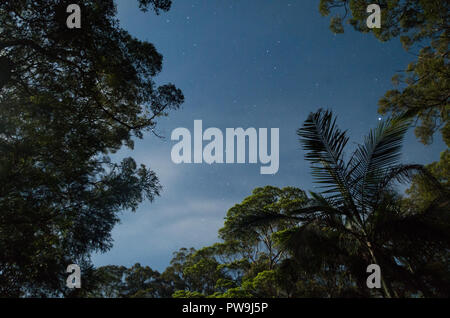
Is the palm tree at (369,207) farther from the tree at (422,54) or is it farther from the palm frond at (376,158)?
the tree at (422,54)

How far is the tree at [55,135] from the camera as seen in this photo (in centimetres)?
494

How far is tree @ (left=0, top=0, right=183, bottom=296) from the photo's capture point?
16.2ft

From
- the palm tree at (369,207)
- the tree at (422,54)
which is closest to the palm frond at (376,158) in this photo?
the palm tree at (369,207)

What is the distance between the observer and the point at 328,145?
455cm

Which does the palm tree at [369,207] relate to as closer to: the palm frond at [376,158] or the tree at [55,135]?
the palm frond at [376,158]

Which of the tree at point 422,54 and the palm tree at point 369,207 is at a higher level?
the tree at point 422,54

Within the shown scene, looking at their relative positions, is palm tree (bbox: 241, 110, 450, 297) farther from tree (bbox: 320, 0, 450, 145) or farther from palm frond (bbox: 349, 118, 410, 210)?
tree (bbox: 320, 0, 450, 145)

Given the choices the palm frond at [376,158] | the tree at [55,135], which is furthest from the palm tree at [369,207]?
the tree at [55,135]

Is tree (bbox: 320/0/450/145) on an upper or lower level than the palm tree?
upper

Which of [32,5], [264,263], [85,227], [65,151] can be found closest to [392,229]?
[85,227]

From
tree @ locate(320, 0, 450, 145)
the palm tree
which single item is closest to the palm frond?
the palm tree

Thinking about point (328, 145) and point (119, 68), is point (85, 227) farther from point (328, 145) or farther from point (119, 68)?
point (328, 145)

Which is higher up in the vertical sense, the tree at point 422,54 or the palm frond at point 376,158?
the tree at point 422,54
